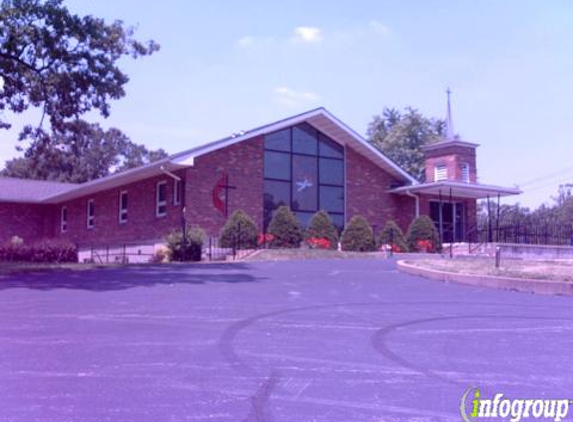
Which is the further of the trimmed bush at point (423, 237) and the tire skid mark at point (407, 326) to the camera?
the trimmed bush at point (423, 237)

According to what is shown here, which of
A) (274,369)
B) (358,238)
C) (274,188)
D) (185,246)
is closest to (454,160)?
(358,238)

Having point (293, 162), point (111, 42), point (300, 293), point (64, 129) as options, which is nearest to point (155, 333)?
point (300, 293)

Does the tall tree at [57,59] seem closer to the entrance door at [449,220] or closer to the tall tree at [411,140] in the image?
the entrance door at [449,220]

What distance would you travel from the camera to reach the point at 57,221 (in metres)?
36.2

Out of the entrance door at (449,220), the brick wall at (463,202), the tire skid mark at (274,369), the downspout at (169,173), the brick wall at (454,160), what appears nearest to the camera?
the tire skid mark at (274,369)

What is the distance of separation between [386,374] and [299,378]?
0.77 m

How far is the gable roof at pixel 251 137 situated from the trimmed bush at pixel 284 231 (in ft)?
12.1

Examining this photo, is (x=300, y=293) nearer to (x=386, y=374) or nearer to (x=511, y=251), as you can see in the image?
(x=386, y=374)

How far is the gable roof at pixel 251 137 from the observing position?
79.3ft

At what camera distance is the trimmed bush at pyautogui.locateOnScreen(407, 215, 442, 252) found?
2689 centimetres

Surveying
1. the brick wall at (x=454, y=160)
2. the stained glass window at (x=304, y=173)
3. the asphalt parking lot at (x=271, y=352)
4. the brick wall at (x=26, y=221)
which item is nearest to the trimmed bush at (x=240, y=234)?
the stained glass window at (x=304, y=173)

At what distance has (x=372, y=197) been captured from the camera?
29.7 m

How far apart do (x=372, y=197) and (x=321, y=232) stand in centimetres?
546

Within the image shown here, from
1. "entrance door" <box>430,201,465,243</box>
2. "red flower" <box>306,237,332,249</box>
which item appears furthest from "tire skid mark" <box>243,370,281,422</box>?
"entrance door" <box>430,201,465,243</box>
